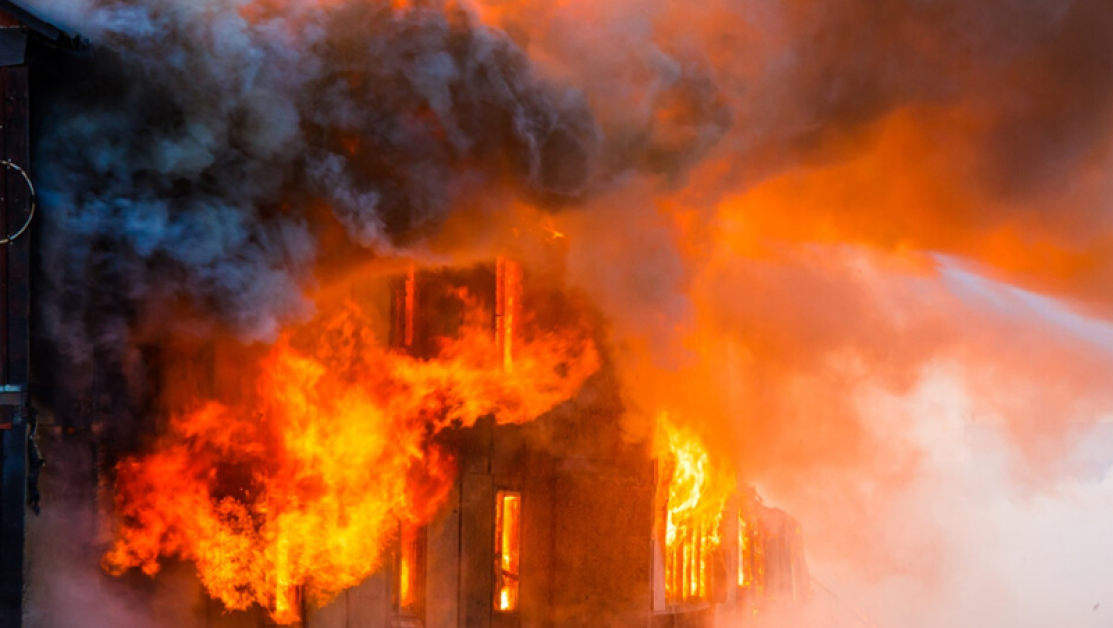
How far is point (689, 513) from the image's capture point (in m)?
12.2

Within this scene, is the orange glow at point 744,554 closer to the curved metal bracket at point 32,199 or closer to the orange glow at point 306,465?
the orange glow at point 306,465

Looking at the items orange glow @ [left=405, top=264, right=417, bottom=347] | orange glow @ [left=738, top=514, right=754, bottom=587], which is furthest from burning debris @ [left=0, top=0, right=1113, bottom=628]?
orange glow @ [left=738, top=514, right=754, bottom=587]

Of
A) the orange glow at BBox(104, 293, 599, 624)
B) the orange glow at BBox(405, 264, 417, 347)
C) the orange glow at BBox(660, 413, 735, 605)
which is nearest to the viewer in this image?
the orange glow at BBox(104, 293, 599, 624)

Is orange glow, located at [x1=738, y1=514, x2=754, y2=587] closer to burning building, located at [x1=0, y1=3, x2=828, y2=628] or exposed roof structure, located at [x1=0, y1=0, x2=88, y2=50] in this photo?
burning building, located at [x1=0, y1=3, x2=828, y2=628]

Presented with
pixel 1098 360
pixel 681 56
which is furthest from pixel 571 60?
pixel 1098 360

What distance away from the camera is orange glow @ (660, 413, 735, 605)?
1185cm

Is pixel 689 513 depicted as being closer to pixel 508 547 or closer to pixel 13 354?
pixel 508 547

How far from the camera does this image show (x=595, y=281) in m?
11.0

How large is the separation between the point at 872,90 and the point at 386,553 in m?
6.77

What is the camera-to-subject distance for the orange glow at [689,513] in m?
11.9

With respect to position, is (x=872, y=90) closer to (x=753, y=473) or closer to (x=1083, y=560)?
(x=753, y=473)

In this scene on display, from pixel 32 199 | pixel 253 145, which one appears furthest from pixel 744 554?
pixel 32 199

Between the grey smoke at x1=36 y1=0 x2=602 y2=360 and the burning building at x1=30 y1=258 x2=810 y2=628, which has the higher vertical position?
the grey smoke at x1=36 y1=0 x2=602 y2=360

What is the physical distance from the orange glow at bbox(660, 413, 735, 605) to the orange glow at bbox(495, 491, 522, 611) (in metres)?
1.84
